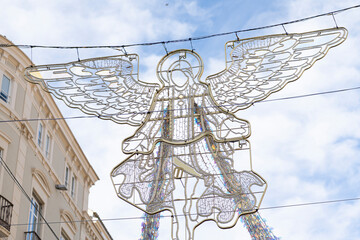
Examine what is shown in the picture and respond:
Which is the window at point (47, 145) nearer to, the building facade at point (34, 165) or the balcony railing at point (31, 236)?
the building facade at point (34, 165)

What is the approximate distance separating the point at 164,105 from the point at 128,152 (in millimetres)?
1373

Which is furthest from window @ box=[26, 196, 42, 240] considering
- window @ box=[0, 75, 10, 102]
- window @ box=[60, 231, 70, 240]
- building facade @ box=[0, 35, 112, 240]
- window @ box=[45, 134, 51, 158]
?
window @ box=[0, 75, 10, 102]

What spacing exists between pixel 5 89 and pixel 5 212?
4040mm

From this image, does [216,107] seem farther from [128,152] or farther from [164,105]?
[128,152]

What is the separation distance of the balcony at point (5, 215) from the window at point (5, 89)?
11.0 ft

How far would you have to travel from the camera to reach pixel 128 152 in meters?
14.4

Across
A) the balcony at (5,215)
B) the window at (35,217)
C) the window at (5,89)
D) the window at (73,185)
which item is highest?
the window at (5,89)

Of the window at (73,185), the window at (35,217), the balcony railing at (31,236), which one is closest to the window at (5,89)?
the window at (35,217)

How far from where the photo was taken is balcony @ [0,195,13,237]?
18.0 metres

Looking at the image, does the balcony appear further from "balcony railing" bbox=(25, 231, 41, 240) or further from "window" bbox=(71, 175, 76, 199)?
"window" bbox=(71, 175, 76, 199)

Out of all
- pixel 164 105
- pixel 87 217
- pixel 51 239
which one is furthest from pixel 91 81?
pixel 87 217

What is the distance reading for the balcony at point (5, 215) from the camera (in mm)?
17984

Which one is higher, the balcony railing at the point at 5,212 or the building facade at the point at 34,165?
the building facade at the point at 34,165

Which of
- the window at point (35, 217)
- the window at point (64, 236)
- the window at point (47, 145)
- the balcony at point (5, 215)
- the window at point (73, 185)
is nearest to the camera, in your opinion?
the balcony at point (5, 215)
